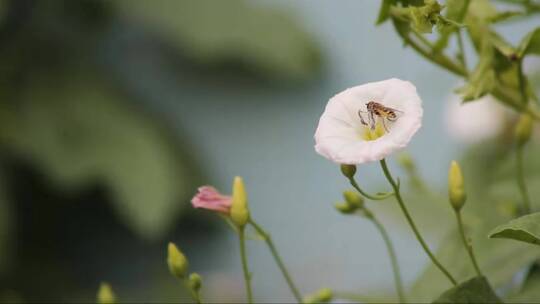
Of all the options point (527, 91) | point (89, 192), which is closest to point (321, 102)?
point (89, 192)

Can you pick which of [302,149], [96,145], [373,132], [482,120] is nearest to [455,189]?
[373,132]

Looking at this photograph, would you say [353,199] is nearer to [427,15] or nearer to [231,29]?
[427,15]

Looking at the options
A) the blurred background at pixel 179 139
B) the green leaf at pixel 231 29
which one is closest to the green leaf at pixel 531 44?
the blurred background at pixel 179 139

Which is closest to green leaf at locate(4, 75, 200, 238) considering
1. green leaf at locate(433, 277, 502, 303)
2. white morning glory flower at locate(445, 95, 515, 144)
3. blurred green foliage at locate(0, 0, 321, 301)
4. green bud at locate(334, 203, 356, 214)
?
blurred green foliage at locate(0, 0, 321, 301)

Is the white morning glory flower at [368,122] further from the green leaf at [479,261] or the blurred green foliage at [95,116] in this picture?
the blurred green foliage at [95,116]

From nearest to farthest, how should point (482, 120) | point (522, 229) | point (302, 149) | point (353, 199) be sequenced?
point (522, 229) < point (353, 199) < point (482, 120) < point (302, 149)

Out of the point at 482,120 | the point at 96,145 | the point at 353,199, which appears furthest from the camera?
the point at 96,145

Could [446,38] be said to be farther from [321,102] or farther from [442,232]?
[321,102]
